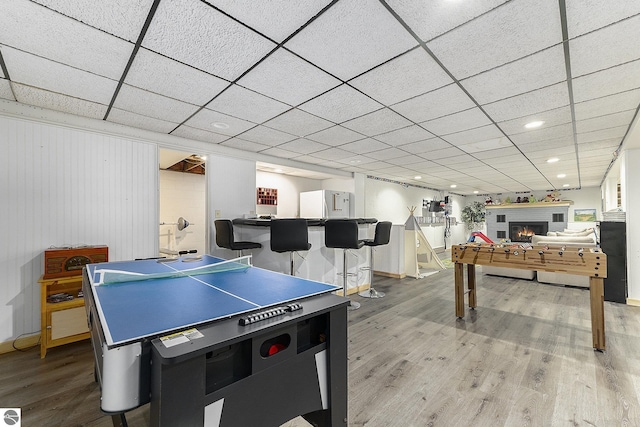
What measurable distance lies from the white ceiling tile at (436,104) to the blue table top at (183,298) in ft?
6.94

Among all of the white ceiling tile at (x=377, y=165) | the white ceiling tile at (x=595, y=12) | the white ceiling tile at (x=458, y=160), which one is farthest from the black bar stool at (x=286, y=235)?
the white ceiling tile at (x=458, y=160)

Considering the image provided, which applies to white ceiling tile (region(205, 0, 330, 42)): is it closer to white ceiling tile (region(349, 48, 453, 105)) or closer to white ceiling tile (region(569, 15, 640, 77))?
white ceiling tile (region(349, 48, 453, 105))

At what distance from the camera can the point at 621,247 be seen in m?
4.21

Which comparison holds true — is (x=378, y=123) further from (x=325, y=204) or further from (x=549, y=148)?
(x=549, y=148)

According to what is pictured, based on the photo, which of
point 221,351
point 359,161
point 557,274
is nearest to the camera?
point 221,351

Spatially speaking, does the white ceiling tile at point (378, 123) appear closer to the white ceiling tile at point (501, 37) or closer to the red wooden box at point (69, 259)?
the white ceiling tile at point (501, 37)

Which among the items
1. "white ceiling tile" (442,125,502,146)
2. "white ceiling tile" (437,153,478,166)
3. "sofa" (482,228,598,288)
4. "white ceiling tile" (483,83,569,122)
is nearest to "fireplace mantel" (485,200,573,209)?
"sofa" (482,228,598,288)

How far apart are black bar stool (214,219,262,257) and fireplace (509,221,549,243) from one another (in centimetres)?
1072

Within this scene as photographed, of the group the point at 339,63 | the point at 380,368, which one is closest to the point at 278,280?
the point at 380,368

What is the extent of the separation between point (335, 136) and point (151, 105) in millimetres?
2210

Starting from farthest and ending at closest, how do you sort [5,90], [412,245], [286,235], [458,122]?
[412,245], [286,235], [458,122], [5,90]

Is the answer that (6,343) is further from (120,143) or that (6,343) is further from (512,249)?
(512,249)

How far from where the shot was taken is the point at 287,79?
2.38 meters

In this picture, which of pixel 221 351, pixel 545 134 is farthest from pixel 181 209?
pixel 545 134
